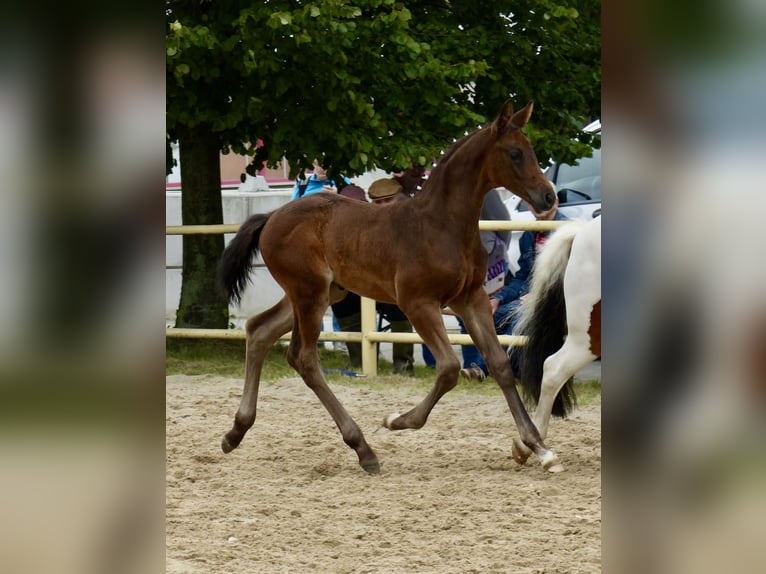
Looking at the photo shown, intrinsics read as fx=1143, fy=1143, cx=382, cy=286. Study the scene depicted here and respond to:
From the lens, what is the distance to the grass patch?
8.38 metres

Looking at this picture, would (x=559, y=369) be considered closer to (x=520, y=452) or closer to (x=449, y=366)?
(x=520, y=452)

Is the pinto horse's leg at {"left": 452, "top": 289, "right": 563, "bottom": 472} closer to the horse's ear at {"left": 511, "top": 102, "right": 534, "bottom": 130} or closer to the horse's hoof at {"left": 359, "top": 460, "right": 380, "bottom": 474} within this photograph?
the horse's hoof at {"left": 359, "top": 460, "right": 380, "bottom": 474}

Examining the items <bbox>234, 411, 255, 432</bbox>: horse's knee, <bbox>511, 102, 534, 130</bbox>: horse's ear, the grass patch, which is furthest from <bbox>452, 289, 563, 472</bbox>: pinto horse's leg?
the grass patch

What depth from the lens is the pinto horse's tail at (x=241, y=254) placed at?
6098 millimetres

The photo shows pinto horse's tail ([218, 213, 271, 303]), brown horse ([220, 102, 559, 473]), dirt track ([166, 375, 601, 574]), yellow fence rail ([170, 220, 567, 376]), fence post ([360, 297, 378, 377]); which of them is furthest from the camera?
fence post ([360, 297, 378, 377])

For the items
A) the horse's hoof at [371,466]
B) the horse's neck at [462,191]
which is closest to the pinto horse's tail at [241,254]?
the horse's neck at [462,191]

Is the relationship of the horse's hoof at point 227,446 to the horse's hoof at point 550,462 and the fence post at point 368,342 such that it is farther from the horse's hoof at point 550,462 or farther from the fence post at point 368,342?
the fence post at point 368,342

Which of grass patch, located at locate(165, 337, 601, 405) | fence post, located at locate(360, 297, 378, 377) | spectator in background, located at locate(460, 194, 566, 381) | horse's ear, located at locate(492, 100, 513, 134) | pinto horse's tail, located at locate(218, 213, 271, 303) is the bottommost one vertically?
grass patch, located at locate(165, 337, 601, 405)

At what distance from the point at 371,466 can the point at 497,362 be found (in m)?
0.76

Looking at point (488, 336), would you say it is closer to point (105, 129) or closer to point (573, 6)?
point (105, 129)

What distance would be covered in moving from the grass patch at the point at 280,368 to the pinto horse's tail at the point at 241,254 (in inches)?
90.8

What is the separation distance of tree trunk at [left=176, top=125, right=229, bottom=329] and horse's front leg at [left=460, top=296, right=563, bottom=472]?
5.53 meters

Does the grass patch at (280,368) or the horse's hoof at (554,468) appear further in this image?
the grass patch at (280,368)

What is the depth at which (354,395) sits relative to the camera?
7.96m
